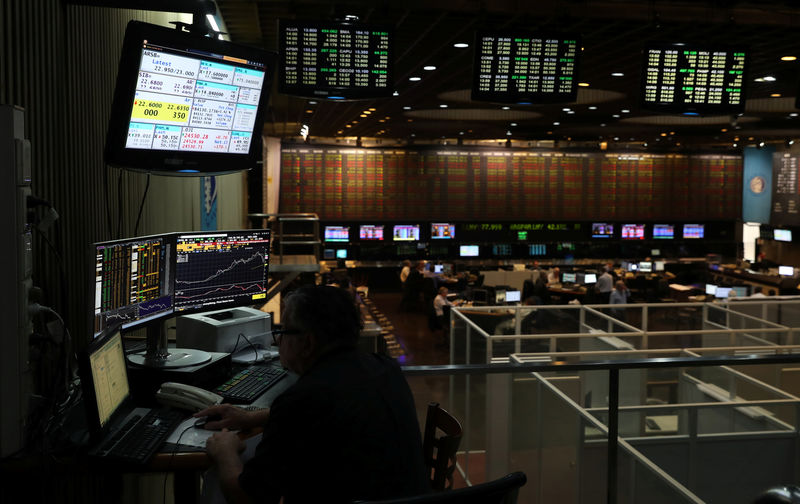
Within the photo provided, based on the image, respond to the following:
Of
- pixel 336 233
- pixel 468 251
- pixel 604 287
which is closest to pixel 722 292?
pixel 604 287

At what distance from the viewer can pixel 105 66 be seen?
301cm

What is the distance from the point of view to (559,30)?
16.9ft

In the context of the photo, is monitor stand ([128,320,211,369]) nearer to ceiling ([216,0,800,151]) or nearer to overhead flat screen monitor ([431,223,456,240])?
ceiling ([216,0,800,151])

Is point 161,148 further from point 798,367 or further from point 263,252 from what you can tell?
point 798,367

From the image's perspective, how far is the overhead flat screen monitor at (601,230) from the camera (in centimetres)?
1664

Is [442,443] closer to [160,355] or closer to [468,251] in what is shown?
[160,355]

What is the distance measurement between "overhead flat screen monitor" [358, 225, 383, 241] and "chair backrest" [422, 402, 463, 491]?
1375 cm

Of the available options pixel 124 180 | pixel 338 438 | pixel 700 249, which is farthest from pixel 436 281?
pixel 338 438

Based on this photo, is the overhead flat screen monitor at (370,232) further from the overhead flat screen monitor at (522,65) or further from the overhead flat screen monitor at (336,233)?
the overhead flat screen monitor at (522,65)

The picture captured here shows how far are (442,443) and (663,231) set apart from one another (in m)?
16.3

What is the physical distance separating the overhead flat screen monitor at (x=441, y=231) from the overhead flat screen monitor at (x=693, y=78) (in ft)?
36.1

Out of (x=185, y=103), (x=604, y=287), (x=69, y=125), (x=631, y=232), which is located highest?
(x=185, y=103)

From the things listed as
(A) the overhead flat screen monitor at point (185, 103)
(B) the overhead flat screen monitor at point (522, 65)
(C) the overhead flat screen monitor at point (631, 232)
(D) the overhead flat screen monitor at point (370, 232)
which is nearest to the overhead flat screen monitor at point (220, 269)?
(A) the overhead flat screen monitor at point (185, 103)

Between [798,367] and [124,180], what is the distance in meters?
5.94
